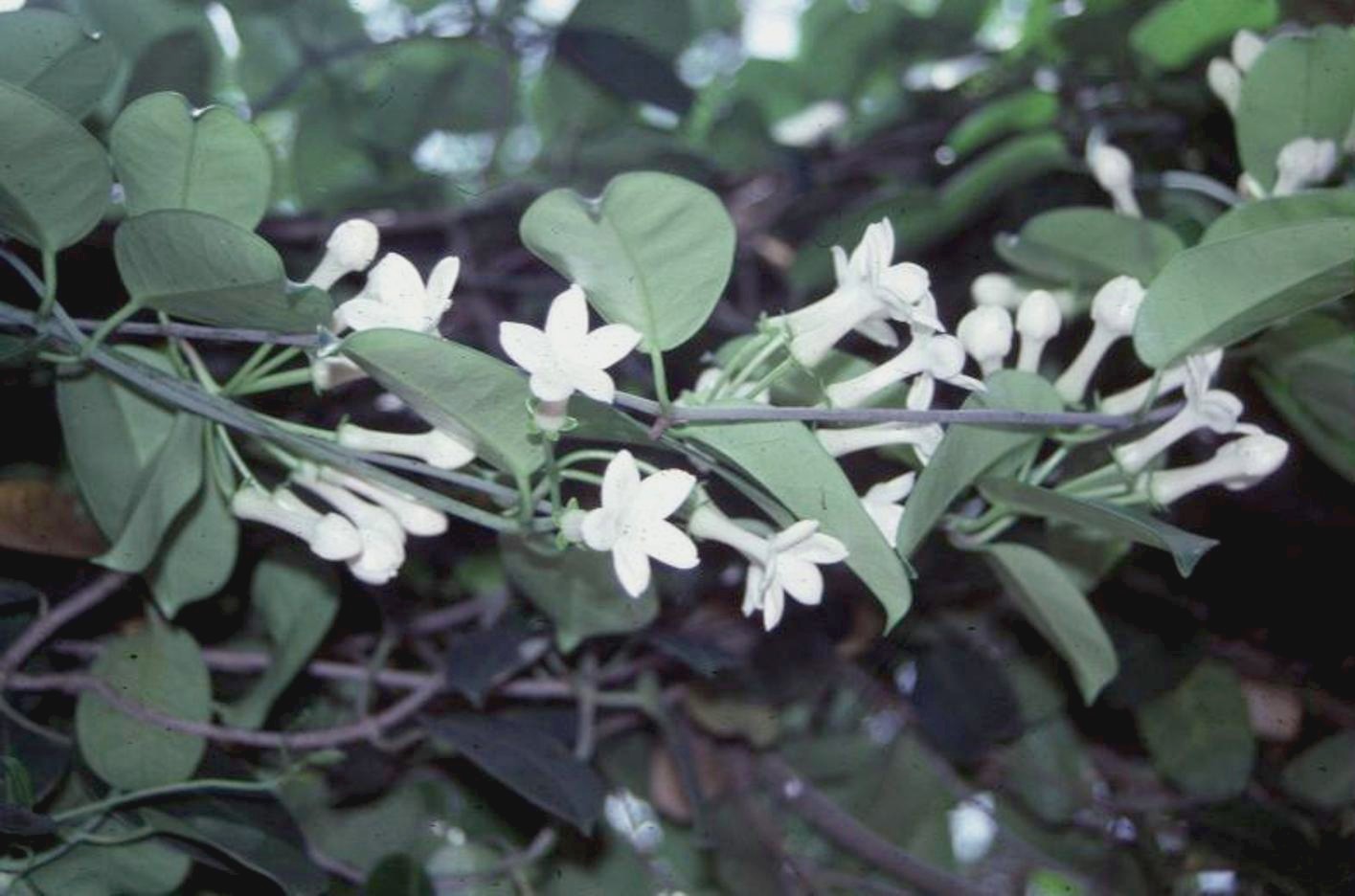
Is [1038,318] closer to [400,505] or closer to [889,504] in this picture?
[889,504]

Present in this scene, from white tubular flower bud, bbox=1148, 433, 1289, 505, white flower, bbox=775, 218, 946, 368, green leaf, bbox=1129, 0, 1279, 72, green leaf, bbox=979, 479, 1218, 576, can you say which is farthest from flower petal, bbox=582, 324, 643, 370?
green leaf, bbox=1129, 0, 1279, 72

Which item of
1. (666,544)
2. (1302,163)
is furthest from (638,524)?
(1302,163)

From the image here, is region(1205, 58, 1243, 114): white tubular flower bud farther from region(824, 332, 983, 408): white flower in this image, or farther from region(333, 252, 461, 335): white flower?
region(333, 252, 461, 335): white flower

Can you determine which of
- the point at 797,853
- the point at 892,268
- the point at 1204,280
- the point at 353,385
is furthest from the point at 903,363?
the point at 797,853

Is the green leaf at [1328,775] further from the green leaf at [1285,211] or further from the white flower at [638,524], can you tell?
the white flower at [638,524]

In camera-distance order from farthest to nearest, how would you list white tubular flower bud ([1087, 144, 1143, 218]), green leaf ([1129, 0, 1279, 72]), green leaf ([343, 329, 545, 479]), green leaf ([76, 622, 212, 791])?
1. green leaf ([1129, 0, 1279, 72])
2. white tubular flower bud ([1087, 144, 1143, 218])
3. green leaf ([76, 622, 212, 791])
4. green leaf ([343, 329, 545, 479])

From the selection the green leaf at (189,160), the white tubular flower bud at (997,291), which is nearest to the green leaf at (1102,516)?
the white tubular flower bud at (997,291)
